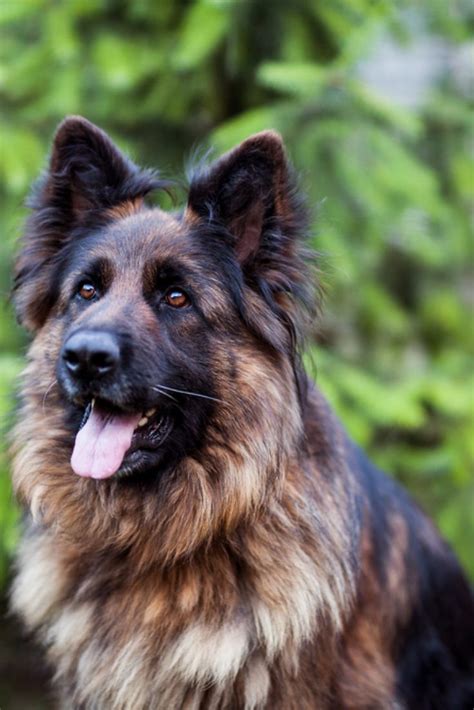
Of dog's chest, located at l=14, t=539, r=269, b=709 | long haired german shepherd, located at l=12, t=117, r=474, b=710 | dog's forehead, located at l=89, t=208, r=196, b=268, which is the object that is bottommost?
dog's chest, located at l=14, t=539, r=269, b=709

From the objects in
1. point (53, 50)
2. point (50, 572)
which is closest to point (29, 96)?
point (53, 50)

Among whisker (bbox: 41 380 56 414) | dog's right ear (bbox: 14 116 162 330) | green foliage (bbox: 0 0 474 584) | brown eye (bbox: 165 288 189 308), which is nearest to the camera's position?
brown eye (bbox: 165 288 189 308)

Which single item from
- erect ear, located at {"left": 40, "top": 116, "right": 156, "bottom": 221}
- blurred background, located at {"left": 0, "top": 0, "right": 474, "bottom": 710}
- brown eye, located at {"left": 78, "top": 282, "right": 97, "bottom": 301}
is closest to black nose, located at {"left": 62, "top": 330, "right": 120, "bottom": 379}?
brown eye, located at {"left": 78, "top": 282, "right": 97, "bottom": 301}

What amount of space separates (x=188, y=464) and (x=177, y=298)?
616 millimetres

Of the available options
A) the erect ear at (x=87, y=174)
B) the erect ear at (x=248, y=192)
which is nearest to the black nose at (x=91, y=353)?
the erect ear at (x=248, y=192)

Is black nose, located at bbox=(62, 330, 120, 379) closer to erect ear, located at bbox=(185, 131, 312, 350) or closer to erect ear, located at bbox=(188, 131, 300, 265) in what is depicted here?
erect ear, located at bbox=(185, 131, 312, 350)

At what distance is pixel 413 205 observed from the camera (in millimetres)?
5316

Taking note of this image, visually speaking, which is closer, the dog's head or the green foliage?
the dog's head

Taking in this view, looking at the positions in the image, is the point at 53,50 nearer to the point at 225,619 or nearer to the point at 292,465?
the point at 292,465

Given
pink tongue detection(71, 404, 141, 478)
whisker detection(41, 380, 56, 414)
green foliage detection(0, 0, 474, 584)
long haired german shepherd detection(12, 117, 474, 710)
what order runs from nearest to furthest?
pink tongue detection(71, 404, 141, 478), long haired german shepherd detection(12, 117, 474, 710), whisker detection(41, 380, 56, 414), green foliage detection(0, 0, 474, 584)

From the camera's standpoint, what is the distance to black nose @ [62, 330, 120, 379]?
9.09 feet

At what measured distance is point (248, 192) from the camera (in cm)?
312

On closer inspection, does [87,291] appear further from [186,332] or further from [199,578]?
[199,578]

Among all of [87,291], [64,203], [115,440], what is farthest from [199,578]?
[64,203]
